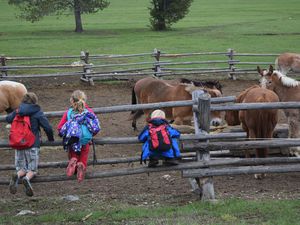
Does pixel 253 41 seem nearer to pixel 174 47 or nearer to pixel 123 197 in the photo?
pixel 174 47

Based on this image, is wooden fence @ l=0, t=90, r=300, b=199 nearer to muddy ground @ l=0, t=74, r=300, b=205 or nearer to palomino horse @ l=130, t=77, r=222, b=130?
muddy ground @ l=0, t=74, r=300, b=205

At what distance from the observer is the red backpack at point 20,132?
23.6 feet

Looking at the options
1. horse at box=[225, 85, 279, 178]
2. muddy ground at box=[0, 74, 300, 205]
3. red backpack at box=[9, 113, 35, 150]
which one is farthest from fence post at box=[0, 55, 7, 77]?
red backpack at box=[9, 113, 35, 150]

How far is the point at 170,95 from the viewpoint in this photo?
12414mm

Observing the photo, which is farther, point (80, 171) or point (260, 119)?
point (260, 119)

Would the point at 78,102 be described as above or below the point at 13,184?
above

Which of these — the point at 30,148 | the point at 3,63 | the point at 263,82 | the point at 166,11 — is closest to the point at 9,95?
the point at 263,82

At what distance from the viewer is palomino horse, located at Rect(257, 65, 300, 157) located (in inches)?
417

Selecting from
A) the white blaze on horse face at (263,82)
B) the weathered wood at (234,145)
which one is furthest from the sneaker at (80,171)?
the white blaze on horse face at (263,82)

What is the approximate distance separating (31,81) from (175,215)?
48.3 ft

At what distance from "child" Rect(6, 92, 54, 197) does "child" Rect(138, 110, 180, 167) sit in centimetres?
133

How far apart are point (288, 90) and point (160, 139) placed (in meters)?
4.65

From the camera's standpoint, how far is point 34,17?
39.5m

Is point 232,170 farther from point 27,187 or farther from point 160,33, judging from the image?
point 160,33
